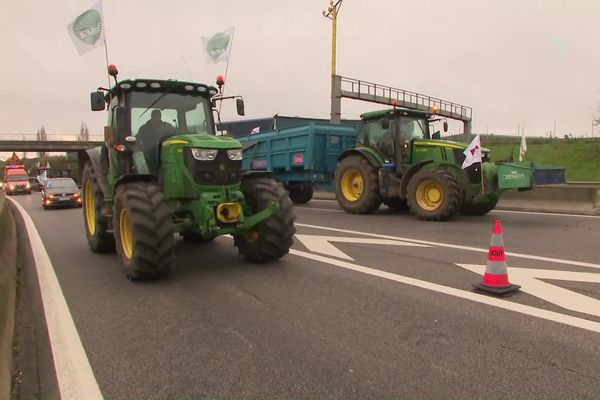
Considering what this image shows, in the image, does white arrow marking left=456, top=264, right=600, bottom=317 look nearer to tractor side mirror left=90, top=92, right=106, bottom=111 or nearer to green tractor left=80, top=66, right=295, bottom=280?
green tractor left=80, top=66, right=295, bottom=280

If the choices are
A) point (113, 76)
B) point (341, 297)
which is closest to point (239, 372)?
point (341, 297)

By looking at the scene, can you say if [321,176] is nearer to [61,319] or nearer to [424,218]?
[424,218]

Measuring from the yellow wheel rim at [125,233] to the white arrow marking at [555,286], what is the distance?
4354 mm

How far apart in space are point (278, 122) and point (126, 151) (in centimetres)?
1232

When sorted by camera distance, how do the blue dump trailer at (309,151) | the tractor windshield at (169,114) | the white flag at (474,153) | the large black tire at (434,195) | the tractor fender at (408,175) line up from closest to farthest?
the tractor windshield at (169,114) → the white flag at (474,153) → the large black tire at (434,195) → the tractor fender at (408,175) → the blue dump trailer at (309,151)

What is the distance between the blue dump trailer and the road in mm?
7162

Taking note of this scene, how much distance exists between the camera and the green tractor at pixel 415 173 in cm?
1101

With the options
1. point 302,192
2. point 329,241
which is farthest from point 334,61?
point 329,241

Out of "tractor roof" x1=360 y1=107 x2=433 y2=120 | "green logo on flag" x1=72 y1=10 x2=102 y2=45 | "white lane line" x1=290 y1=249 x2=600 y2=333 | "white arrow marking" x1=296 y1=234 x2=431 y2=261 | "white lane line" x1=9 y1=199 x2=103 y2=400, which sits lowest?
"white lane line" x1=9 y1=199 x2=103 y2=400

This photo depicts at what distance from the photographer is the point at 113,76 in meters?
7.36

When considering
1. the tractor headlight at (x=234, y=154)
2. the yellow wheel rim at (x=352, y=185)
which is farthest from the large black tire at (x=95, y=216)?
the yellow wheel rim at (x=352, y=185)

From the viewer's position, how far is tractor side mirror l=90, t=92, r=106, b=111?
23.0 ft

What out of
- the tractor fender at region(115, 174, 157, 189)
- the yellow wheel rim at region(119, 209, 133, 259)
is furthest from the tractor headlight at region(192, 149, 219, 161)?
the yellow wheel rim at region(119, 209, 133, 259)

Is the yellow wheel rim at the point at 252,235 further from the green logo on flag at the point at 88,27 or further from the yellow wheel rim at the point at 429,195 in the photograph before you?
the yellow wheel rim at the point at 429,195
